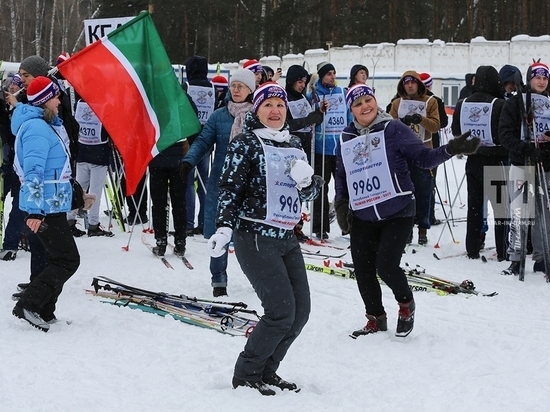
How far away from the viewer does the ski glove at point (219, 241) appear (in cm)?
414

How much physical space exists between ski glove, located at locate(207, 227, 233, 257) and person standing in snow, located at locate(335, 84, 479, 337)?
1.65m

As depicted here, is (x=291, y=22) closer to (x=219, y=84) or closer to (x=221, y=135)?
(x=219, y=84)

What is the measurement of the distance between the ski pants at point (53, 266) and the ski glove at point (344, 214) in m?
2.07

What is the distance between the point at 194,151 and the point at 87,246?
2.92 metres

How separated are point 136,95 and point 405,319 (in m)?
3.59

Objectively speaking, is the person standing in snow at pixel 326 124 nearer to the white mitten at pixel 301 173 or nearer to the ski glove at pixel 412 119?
the ski glove at pixel 412 119

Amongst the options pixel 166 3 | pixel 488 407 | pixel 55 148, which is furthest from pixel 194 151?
pixel 166 3

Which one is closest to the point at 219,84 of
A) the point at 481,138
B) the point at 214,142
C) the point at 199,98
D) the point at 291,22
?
the point at 199,98

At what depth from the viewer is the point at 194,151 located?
6910mm

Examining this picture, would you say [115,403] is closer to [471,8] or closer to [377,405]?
[377,405]

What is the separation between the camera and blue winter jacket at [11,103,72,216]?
18.0 feet

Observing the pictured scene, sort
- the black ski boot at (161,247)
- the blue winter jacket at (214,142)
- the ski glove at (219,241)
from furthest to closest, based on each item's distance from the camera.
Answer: the black ski boot at (161,247), the blue winter jacket at (214,142), the ski glove at (219,241)

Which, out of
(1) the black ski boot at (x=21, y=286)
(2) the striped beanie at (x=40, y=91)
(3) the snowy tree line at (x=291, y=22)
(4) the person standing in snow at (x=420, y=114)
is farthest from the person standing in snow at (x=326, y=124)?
(3) the snowy tree line at (x=291, y=22)

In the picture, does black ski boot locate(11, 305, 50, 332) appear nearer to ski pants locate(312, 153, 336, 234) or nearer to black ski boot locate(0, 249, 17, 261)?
black ski boot locate(0, 249, 17, 261)
